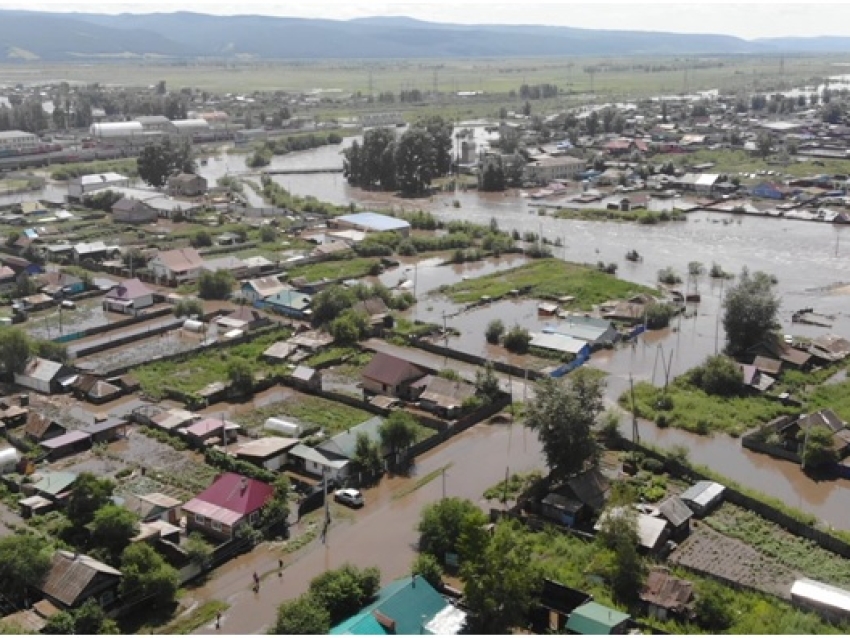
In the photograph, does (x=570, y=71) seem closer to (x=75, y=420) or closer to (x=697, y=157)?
(x=697, y=157)

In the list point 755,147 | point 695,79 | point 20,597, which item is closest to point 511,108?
point 755,147

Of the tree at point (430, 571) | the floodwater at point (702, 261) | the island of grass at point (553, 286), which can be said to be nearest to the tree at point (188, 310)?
the floodwater at point (702, 261)

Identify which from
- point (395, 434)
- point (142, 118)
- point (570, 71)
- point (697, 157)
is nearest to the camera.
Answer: point (395, 434)

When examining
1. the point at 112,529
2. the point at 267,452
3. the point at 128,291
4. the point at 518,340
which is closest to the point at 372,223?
the point at 128,291

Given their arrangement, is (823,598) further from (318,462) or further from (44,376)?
(44,376)

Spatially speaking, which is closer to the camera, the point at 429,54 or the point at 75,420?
the point at 75,420

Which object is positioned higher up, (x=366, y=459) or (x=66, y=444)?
(x=366, y=459)

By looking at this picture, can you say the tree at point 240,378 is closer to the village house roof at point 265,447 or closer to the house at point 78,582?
the village house roof at point 265,447
